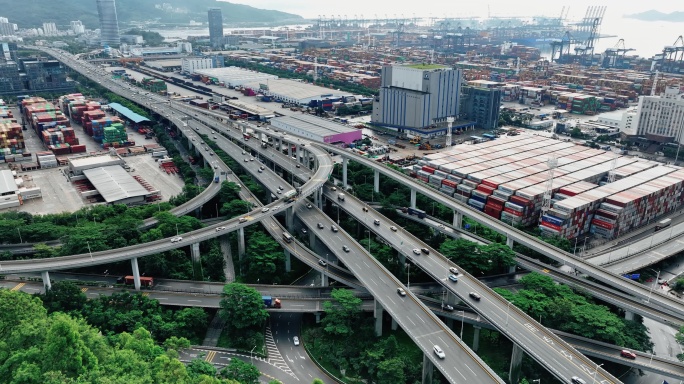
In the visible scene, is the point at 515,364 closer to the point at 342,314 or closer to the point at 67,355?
the point at 342,314

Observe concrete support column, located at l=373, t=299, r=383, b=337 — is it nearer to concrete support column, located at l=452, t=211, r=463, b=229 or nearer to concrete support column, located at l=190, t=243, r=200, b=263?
concrete support column, located at l=452, t=211, r=463, b=229

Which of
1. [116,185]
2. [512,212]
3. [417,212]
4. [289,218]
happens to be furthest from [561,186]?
[116,185]

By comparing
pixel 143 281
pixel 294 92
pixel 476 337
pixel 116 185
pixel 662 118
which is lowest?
pixel 476 337

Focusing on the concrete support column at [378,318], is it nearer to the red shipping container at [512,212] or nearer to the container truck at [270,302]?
the container truck at [270,302]

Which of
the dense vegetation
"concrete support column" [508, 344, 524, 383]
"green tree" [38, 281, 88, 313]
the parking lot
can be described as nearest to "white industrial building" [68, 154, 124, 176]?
the parking lot

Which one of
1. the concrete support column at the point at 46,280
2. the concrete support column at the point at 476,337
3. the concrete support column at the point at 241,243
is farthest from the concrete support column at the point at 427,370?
the concrete support column at the point at 46,280
